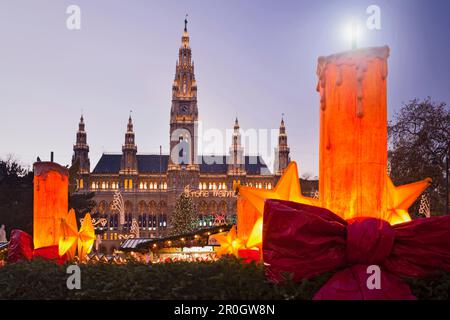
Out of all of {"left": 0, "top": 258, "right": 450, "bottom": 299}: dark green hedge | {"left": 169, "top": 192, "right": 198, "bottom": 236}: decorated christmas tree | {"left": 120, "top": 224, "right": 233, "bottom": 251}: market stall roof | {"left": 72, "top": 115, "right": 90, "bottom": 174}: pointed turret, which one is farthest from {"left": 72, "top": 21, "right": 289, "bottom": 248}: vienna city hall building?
{"left": 0, "top": 258, "right": 450, "bottom": 299}: dark green hedge

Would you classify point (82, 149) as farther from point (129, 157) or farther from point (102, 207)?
point (102, 207)

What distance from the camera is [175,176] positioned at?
11300 centimetres

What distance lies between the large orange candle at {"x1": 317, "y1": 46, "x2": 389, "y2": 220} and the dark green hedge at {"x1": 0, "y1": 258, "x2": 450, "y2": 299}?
1021mm

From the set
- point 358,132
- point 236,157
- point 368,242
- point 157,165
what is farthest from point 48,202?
point 157,165

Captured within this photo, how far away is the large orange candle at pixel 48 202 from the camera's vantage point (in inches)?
496

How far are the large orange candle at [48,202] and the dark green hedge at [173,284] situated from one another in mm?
6220

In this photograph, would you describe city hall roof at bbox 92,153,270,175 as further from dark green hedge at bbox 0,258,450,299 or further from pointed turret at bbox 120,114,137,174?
dark green hedge at bbox 0,258,450,299

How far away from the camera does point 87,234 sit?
14641 millimetres

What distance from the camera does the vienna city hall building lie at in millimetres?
113750

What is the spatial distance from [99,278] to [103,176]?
114491mm

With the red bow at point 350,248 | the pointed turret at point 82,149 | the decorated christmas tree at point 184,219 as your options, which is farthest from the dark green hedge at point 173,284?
the pointed turret at point 82,149

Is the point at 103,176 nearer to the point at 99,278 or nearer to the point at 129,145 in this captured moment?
the point at 129,145

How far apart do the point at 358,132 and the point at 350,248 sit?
4.28ft
